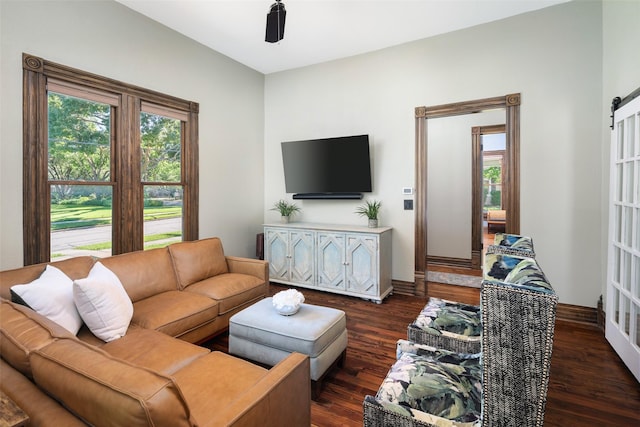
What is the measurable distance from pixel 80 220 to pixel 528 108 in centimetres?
475

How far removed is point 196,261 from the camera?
3.21 m

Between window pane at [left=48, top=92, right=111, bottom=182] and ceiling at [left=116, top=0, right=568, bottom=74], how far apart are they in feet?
3.87

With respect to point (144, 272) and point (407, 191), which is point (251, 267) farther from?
point (407, 191)

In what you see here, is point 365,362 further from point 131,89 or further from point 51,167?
point 131,89

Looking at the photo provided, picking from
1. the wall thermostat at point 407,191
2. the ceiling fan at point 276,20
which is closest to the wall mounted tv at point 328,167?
the wall thermostat at point 407,191

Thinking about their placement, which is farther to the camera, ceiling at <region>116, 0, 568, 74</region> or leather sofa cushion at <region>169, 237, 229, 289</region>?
ceiling at <region>116, 0, 568, 74</region>

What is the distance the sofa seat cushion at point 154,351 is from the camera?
168cm

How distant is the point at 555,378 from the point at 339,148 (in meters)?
3.29

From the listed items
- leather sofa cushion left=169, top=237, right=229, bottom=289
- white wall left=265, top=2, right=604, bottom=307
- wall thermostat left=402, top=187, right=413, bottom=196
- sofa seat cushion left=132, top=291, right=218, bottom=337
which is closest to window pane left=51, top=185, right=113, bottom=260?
leather sofa cushion left=169, top=237, right=229, bottom=289

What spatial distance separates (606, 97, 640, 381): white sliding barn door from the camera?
88.9 inches

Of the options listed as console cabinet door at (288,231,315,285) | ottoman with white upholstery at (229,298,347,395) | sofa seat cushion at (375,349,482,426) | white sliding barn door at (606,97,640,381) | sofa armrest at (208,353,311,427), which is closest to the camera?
sofa armrest at (208,353,311,427)

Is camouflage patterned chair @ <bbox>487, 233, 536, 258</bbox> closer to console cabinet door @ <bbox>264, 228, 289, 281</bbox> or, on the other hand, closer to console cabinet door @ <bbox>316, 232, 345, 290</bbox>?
console cabinet door @ <bbox>316, 232, 345, 290</bbox>

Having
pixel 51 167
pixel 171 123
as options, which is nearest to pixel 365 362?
pixel 51 167

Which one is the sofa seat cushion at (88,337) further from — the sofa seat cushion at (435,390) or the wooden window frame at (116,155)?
the sofa seat cushion at (435,390)
